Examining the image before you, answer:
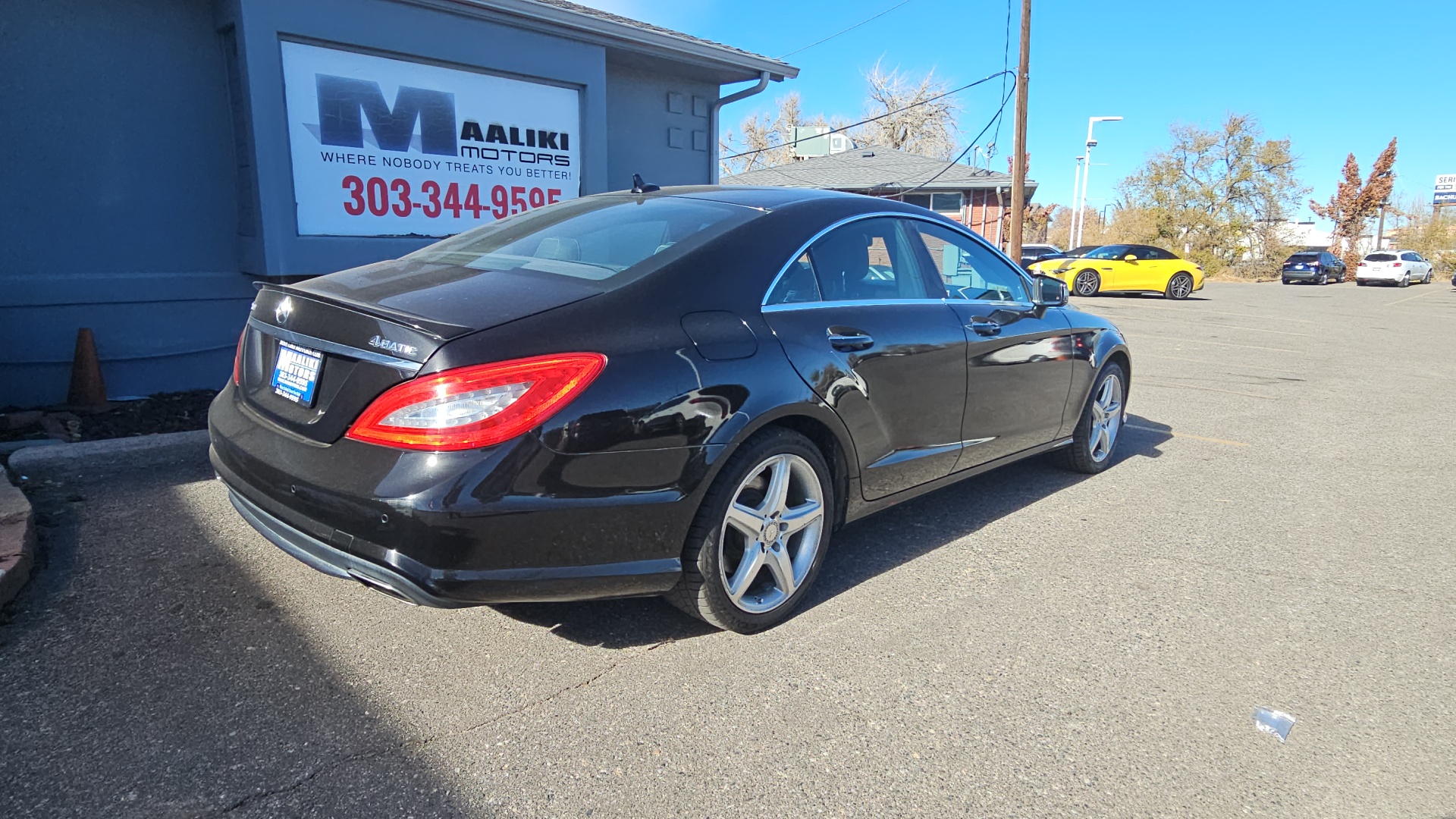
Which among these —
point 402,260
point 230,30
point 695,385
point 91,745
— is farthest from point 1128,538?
point 230,30

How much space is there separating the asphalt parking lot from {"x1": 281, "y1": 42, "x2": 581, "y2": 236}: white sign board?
10.6ft

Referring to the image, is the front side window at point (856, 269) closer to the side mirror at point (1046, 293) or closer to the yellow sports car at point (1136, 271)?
the side mirror at point (1046, 293)

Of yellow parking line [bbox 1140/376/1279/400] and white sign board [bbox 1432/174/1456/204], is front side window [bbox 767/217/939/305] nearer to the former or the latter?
yellow parking line [bbox 1140/376/1279/400]

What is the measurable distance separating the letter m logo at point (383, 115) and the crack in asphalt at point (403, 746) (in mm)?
5749

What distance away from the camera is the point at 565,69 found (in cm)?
809

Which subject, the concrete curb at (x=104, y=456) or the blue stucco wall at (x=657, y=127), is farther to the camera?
the blue stucco wall at (x=657, y=127)

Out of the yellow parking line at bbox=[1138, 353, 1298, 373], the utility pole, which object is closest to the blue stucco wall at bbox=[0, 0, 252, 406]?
the yellow parking line at bbox=[1138, 353, 1298, 373]

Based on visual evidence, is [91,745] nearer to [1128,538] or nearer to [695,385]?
[695,385]

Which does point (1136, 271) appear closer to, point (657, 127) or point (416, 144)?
point (657, 127)

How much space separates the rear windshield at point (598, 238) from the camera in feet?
9.51

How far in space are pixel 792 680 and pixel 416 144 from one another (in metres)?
6.29

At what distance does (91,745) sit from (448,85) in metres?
6.41

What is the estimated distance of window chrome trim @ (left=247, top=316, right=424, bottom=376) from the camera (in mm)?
2287

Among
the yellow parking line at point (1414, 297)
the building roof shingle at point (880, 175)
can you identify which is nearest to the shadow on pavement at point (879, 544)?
the building roof shingle at point (880, 175)
